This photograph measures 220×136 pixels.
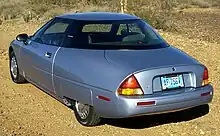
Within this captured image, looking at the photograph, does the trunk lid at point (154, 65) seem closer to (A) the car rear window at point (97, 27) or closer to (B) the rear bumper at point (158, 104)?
(B) the rear bumper at point (158, 104)

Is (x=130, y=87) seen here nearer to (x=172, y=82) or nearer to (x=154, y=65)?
(x=154, y=65)

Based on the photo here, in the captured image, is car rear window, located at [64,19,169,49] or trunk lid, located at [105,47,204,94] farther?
car rear window, located at [64,19,169,49]

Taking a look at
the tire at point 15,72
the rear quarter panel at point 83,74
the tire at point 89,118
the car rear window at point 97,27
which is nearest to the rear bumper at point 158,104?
the rear quarter panel at point 83,74

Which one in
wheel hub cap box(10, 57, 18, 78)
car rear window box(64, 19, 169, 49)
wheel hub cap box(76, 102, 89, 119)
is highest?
car rear window box(64, 19, 169, 49)

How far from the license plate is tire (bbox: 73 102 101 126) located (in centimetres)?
99

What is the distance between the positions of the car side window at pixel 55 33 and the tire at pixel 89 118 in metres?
1.13

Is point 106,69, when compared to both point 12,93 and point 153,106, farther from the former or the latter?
point 12,93

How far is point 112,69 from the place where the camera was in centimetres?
568

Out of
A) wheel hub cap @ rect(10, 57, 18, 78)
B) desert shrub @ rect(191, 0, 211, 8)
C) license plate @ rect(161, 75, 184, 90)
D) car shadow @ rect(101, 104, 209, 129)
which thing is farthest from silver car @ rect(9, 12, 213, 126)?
desert shrub @ rect(191, 0, 211, 8)

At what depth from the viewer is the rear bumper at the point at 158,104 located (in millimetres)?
5445

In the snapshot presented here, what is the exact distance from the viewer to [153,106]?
18.1 feet

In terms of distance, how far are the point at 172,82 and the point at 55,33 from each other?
2.50 meters

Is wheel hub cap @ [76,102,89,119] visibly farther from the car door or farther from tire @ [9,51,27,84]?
tire @ [9,51,27,84]

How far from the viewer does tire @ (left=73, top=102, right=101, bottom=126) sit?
6004mm
